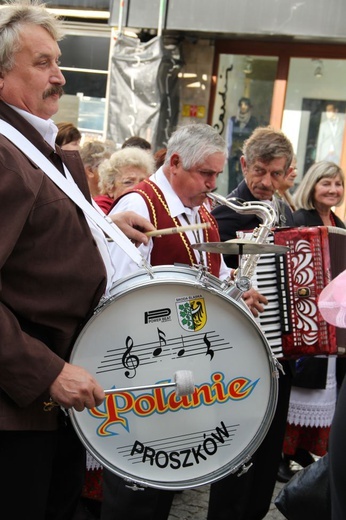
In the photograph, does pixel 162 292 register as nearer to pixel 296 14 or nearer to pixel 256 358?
pixel 256 358

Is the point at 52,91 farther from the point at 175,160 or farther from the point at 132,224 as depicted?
the point at 175,160

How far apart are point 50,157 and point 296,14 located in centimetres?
672

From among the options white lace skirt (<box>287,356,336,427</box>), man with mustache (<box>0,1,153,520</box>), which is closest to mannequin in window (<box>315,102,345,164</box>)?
white lace skirt (<box>287,356,336,427</box>)

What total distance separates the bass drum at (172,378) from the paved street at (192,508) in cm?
Result: 166

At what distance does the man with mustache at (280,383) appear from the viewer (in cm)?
346

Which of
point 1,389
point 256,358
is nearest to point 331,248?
point 256,358

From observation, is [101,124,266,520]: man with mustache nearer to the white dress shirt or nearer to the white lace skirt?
the white dress shirt

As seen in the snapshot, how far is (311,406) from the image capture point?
453 centimetres

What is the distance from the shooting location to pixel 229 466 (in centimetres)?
246

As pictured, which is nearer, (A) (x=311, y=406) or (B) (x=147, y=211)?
(B) (x=147, y=211)

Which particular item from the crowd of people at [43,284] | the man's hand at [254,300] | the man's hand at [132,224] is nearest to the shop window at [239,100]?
the man's hand at [254,300]

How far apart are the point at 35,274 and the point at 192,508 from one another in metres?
2.40

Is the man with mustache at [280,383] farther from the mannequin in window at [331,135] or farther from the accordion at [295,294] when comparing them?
the mannequin in window at [331,135]

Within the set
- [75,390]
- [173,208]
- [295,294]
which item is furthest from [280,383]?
[75,390]
